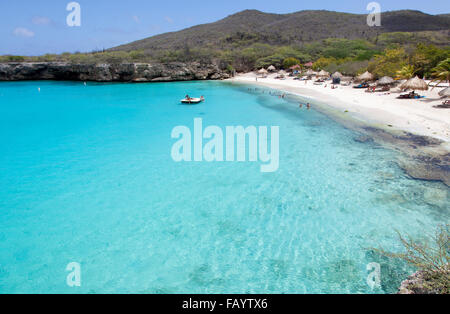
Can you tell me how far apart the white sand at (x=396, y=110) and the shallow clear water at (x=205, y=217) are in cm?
393

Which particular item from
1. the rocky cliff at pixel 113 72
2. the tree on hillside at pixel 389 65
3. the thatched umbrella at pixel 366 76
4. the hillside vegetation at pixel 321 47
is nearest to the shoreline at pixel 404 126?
the tree on hillside at pixel 389 65

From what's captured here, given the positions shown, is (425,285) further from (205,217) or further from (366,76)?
(366,76)

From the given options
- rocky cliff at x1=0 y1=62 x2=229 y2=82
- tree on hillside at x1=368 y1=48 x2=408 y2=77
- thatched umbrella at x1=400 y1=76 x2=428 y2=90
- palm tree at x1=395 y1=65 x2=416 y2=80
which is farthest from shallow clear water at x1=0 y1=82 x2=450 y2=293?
rocky cliff at x1=0 y1=62 x2=229 y2=82

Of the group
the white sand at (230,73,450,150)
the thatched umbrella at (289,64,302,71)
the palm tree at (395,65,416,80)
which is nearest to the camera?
the white sand at (230,73,450,150)

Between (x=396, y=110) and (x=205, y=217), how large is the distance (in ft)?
58.9

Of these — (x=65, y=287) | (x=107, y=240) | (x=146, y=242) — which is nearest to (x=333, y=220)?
(x=146, y=242)

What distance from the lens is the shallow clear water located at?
17.5 feet

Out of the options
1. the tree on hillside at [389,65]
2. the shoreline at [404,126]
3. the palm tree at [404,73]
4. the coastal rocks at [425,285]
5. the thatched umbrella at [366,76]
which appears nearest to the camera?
the coastal rocks at [425,285]

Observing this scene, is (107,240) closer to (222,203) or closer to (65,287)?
(65,287)

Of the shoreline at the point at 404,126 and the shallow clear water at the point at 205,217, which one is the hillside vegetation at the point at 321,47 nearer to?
the shoreline at the point at 404,126

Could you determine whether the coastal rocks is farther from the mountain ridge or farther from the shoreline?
the mountain ridge

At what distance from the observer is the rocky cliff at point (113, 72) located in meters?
51.1

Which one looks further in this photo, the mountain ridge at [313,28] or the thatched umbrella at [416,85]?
the mountain ridge at [313,28]

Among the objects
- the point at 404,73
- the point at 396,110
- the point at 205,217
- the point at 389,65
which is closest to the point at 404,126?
the point at 396,110
